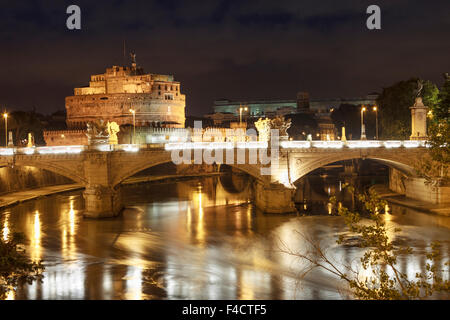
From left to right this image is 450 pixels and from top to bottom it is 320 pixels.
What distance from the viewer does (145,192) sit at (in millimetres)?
56000

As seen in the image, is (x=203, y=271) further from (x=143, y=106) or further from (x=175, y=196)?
(x=143, y=106)

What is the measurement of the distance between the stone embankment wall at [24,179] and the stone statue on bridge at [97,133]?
16.6 metres

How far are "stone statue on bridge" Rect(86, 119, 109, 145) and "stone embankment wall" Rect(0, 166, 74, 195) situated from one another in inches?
654

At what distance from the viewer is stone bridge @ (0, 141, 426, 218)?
37.1 meters

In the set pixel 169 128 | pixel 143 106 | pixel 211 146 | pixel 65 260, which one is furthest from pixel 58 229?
pixel 143 106

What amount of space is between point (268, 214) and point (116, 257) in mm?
14085

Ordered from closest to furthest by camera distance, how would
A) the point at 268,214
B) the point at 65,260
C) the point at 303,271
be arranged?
the point at 303,271 → the point at 65,260 → the point at 268,214

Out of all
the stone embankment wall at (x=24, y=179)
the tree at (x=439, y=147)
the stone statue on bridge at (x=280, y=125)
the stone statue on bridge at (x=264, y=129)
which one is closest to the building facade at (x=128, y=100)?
the stone embankment wall at (x=24, y=179)

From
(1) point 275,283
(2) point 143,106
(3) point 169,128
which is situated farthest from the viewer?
(2) point 143,106

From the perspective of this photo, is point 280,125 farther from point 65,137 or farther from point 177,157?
point 65,137

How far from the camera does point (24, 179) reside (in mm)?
53500

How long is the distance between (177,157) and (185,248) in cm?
943

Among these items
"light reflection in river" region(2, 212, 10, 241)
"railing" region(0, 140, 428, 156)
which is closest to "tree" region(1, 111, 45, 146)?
"light reflection in river" region(2, 212, 10, 241)

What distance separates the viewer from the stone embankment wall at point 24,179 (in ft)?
163
